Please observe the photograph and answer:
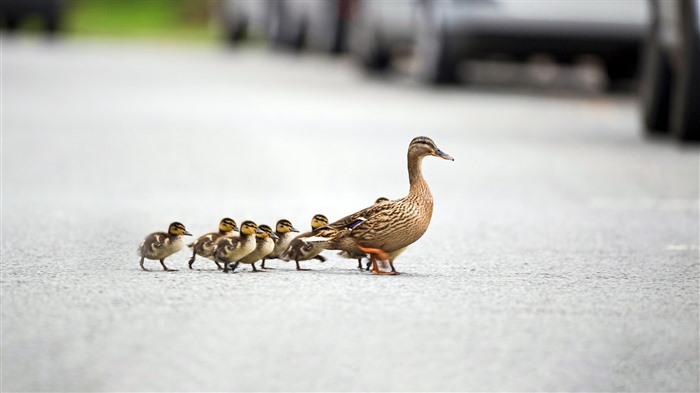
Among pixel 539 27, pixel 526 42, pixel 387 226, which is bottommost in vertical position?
Result: pixel 387 226

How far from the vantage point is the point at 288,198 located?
886cm

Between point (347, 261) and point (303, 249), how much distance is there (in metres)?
0.43

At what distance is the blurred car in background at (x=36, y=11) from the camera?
30.5m

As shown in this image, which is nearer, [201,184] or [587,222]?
[587,222]

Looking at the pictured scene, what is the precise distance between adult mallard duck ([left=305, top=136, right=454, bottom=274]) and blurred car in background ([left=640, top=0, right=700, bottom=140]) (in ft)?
18.7

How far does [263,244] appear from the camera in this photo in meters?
5.85

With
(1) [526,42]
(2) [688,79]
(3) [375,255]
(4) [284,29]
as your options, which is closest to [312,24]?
(4) [284,29]

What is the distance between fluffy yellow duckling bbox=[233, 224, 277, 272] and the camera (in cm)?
579

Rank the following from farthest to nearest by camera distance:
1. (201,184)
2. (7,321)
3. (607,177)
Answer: (607,177) → (201,184) → (7,321)

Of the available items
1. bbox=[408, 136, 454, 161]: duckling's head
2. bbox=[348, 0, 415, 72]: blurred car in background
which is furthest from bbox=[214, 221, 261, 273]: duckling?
bbox=[348, 0, 415, 72]: blurred car in background

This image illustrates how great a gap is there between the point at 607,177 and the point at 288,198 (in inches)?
90.4

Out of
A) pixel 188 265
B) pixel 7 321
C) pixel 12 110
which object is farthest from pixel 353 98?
pixel 7 321

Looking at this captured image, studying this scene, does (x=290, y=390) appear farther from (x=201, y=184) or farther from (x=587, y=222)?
(x=201, y=184)

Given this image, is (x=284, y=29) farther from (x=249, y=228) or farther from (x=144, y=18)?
(x=249, y=228)
